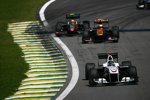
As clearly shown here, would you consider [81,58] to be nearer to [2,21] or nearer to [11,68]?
[11,68]

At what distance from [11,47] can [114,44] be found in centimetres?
635

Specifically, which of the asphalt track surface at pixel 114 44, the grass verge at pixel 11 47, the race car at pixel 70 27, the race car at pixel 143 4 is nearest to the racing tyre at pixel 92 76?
the asphalt track surface at pixel 114 44

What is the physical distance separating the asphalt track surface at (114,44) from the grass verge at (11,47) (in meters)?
1.78

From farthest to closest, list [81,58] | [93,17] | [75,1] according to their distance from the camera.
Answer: [75,1] < [93,17] < [81,58]

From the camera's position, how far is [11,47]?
36.6m

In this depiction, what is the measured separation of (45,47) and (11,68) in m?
5.21

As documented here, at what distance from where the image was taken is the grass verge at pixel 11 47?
28.2m

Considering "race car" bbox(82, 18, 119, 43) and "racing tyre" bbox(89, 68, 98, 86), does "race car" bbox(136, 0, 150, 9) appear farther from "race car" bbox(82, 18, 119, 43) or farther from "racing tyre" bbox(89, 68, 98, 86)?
"racing tyre" bbox(89, 68, 98, 86)

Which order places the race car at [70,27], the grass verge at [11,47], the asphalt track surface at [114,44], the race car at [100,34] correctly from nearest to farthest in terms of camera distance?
the asphalt track surface at [114,44]
the grass verge at [11,47]
the race car at [100,34]
the race car at [70,27]

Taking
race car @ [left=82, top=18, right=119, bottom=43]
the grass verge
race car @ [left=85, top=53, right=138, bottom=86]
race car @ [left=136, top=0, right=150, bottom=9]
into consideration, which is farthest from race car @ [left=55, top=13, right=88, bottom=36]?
race car @ [left=85, top=53, right=138, bottom=86]

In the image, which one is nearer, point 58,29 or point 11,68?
point 11,68

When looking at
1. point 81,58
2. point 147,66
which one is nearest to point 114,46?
point 81,58

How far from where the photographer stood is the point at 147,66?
30.2m

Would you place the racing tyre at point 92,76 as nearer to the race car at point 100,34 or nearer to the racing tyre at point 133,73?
the racing tyre at point 133,73
